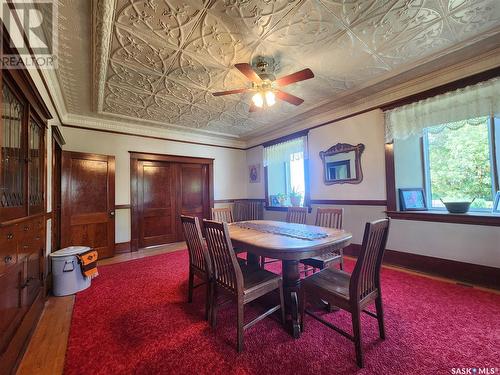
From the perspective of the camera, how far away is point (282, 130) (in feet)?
16.1

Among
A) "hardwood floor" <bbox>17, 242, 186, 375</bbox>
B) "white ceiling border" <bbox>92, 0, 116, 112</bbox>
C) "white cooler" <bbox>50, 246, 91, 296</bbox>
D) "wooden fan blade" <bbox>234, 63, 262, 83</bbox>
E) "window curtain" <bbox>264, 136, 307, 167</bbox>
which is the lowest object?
"hardwood floor" <bbox>17, 242, 186, 375</bbox>

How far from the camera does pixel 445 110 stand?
2.69 meters

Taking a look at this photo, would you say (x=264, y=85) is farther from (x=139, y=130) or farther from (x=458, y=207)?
(x=139, y=130)

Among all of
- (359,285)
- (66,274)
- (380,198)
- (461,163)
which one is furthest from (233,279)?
(461,163)

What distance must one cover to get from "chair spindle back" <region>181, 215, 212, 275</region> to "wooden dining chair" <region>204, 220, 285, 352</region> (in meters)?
0.18

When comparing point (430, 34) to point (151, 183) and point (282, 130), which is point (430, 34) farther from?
point (151, 183)

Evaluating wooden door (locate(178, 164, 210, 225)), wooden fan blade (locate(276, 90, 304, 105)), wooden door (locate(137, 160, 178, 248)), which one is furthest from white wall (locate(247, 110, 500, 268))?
wooden door (locate(137, 160, 178, 248))

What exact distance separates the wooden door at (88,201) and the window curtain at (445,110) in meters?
4.66

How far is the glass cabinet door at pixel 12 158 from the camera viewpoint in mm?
1433

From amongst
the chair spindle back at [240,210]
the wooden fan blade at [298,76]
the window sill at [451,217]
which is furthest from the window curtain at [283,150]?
the wooden fan blade at [298,76]

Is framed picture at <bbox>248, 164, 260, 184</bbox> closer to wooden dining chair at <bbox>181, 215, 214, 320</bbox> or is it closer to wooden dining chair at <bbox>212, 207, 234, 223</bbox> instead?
wooden dining chair at <bbox>212, 207, 234, 223</bbox>

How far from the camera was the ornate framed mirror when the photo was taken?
354cm

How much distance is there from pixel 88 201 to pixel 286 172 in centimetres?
394

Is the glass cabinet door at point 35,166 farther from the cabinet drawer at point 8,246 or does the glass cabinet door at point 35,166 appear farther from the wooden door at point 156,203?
the wooden door at point 156,203
